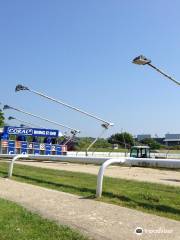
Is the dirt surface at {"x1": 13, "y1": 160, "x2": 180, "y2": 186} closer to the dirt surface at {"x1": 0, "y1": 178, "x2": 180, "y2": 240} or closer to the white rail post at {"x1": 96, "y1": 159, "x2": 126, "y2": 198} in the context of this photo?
the white rail post at {"x1": 96, "y1": 159, "x2": 126, "y2": 198}

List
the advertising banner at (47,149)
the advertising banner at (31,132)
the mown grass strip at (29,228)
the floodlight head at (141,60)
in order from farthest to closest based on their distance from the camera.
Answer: the advertising banner at (31,132), the advertising banner at (47,149), the floodlight head at (141,60), the mown grass strip at (29,228)

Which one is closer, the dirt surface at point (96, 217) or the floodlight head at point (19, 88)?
the dirt surface at point (96, 217)

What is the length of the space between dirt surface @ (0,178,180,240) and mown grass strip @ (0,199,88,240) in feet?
0.77

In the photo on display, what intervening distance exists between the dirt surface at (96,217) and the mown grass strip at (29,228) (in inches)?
9.2

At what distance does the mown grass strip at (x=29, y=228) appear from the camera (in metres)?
6.31

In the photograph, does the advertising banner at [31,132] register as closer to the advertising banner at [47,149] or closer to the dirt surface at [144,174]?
the advertising banner at [47,149]

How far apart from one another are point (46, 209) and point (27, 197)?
1862 millimetres

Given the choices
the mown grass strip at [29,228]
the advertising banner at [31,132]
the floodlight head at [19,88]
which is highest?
the floodlight head at [19,88]

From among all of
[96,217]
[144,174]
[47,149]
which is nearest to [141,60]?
[144,174]

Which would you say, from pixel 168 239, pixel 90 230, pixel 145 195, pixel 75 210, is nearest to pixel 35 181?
pixel 145 195

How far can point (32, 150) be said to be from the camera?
142ft

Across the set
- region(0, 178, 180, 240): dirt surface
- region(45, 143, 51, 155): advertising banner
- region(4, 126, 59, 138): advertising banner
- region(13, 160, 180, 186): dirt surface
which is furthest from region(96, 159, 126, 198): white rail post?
region(4, 126, 59, 138): advertising banner

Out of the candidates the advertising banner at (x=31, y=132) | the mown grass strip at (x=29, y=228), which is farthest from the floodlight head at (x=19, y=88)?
the mown grass strip at (x=29, y=228)

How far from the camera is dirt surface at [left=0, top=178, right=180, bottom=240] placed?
251 inches
